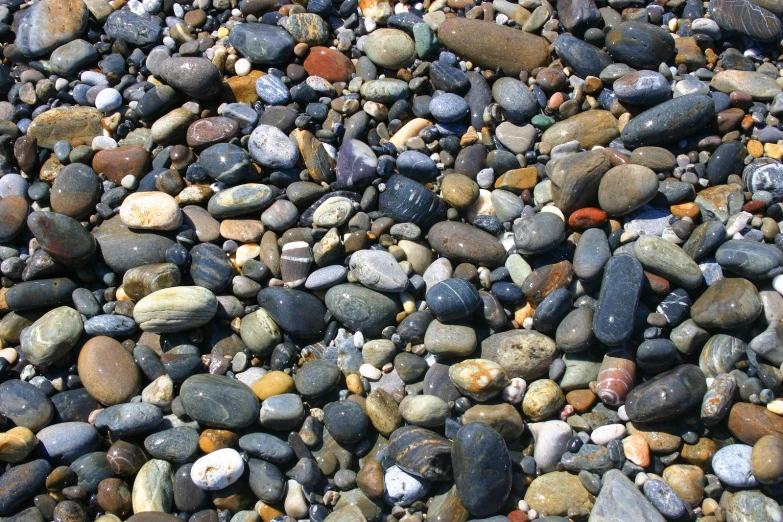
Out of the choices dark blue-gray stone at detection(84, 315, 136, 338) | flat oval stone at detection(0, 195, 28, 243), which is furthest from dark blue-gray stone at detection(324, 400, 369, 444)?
flat oval stone at detection(0, 195, 28, 243)

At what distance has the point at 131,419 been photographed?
2.73m

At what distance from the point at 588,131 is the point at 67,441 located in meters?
3.14

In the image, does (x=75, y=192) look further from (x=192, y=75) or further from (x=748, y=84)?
(x=748, y=84)

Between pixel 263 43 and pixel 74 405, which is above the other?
pixel 263 43

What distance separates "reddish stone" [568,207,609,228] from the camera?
10.0 feet

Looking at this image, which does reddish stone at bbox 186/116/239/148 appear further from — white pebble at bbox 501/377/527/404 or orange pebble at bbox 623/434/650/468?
orange pebble at bbox 623/434/650/468

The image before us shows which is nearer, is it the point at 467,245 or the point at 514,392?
the point at 514,392

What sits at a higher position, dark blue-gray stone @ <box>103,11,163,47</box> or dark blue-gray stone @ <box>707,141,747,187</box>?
dark blue-gray stone @ <box>103,11,163,47</box>

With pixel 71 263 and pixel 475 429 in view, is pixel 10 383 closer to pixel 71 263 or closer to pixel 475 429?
pixel 71 263

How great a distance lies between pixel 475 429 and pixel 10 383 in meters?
2.25

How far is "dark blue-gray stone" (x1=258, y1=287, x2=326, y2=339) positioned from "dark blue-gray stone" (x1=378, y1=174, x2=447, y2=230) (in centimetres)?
65

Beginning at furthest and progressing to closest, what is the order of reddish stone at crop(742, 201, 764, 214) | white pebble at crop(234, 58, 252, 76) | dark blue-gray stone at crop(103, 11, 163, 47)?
dark blue-gray stone at crop(103, 11, 163, 47), white pebble at crop(234, 58, 252, 76), reddish stone at crop(742, 201, 764, 214)

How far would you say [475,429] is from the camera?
8.13 feet

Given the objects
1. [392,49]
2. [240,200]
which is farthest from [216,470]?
[392,49]
